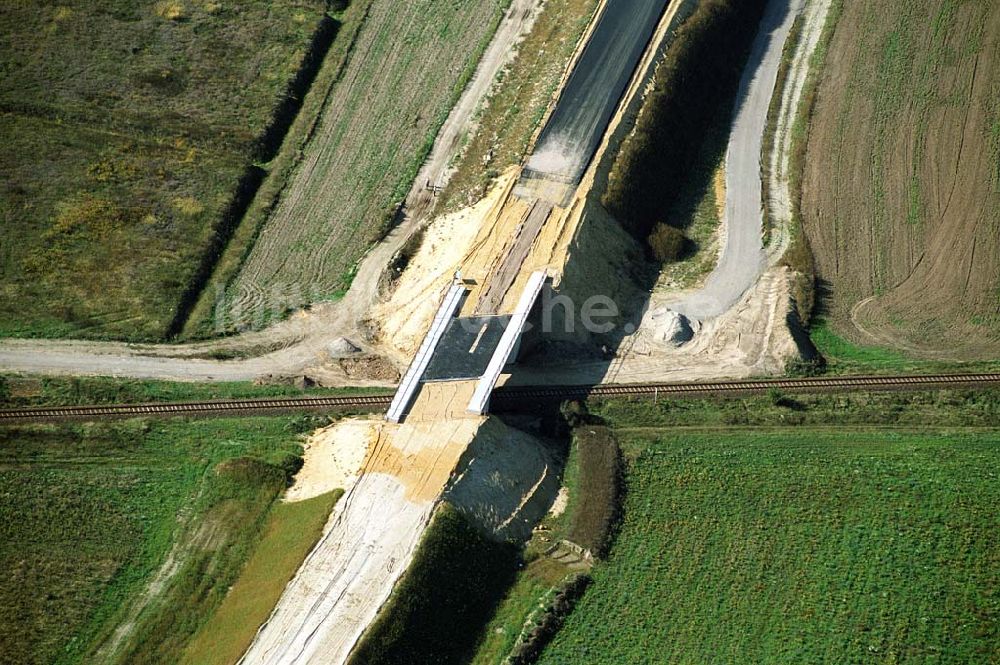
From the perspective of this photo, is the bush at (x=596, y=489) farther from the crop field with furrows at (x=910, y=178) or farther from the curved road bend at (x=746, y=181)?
the crop field with furrows at (x=910, y=178)

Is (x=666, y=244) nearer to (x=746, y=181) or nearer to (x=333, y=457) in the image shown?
(x=746, y=181)

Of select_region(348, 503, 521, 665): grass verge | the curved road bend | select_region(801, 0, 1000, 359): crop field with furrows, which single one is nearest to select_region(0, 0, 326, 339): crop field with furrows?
select_region(348, 503, 521, 665): grass verge

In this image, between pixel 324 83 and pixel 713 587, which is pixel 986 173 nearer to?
pixel 713 587

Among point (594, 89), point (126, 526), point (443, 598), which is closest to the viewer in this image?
point (443, 598)

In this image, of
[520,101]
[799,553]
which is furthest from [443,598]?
[520,101]

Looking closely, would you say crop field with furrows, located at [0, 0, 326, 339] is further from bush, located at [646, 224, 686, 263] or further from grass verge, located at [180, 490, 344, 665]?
bush, located at [646, 224, 686, 263]

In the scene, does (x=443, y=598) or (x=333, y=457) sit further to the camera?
(x=333, y=457)

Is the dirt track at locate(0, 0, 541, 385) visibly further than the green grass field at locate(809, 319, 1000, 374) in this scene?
Yes
